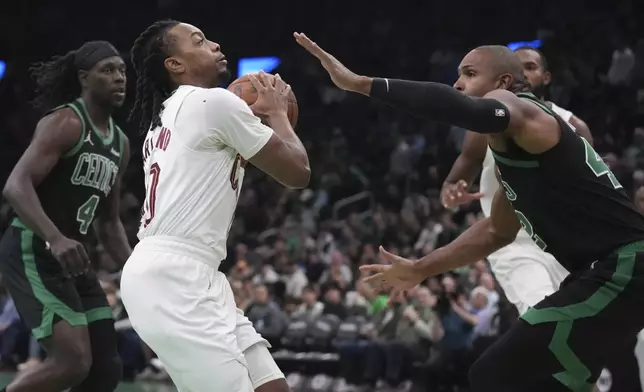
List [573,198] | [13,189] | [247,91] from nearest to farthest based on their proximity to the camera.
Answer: [573,198] → [247,91] → [13,189]

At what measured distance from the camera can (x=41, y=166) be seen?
4918 millimetres

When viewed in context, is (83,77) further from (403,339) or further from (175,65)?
(403,339)

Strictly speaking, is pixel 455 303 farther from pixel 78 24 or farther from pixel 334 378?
pixel 78 24


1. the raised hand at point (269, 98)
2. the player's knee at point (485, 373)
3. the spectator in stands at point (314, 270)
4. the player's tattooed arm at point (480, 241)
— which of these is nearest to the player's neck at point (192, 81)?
the raised hand at point (269, 98)

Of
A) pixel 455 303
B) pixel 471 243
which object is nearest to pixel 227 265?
pixel 455 303

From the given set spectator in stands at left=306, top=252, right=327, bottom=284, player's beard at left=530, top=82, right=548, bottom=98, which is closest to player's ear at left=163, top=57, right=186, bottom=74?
player's beard at left=530, top=82, right=548, bottom=98

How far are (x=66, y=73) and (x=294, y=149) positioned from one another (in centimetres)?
230

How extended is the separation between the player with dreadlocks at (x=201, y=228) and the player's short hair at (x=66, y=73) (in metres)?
1.71

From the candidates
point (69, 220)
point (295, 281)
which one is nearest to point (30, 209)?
point (69, 220)

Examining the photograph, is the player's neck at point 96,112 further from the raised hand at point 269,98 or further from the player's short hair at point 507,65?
the player's short hair at point 507,65

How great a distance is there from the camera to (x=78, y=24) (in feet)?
66.8

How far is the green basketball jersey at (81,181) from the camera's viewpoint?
16.6 feet

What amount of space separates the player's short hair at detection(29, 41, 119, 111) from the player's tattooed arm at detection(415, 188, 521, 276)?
216cm

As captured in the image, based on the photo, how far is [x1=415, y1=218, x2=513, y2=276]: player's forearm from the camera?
4438mm
